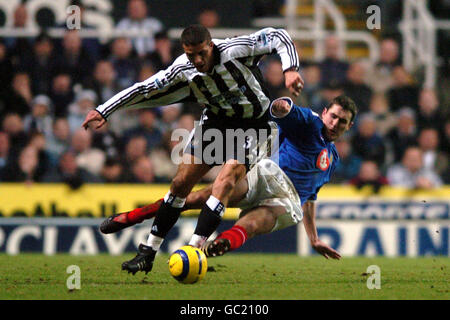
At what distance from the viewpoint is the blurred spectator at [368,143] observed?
39.5 ft

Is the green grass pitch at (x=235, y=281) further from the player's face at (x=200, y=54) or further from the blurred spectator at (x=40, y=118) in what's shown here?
the blurred spectator at (x=40, y=118)

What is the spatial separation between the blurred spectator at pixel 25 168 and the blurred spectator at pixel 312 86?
396 cm

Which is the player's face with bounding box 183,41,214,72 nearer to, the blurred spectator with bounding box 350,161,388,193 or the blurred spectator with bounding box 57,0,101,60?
the blurred spectator with bounding box 350,161,388,193

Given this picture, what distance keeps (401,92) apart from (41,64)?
18.0ft

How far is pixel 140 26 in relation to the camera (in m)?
12.8

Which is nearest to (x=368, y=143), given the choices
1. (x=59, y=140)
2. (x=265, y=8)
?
(x=265, y=8)

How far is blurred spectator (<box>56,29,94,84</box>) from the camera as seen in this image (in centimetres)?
1210

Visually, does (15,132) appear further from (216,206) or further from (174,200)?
(216,206)

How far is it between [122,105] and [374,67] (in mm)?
7112

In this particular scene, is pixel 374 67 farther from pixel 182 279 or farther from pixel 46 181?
pixel 182 279

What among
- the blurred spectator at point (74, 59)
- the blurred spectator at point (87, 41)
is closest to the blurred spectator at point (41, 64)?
the blurred spectator at point (74, 59)

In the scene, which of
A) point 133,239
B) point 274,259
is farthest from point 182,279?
point 133,239

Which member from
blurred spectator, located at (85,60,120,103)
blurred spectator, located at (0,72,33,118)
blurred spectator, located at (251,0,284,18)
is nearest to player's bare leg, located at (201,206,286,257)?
blurred spectator, located at (85,60,120,103)
